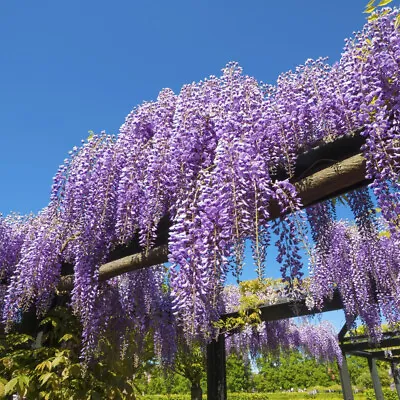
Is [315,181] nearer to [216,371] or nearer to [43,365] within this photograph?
[43,365]

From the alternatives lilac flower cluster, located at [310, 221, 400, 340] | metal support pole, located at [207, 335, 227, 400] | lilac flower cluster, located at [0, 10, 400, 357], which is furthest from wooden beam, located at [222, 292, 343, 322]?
lilac flower cluster, located at [0, 10, 400, 357]

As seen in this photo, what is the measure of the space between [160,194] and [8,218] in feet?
12.3

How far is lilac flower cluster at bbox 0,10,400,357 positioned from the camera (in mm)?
2469

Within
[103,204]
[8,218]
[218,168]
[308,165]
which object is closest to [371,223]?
[308,165]

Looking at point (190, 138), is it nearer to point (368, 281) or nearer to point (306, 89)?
point (306, 89)

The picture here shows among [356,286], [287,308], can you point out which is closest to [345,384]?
[287,308]

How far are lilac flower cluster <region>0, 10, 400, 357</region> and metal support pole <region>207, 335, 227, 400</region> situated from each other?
178 inches

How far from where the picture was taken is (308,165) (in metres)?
2.73

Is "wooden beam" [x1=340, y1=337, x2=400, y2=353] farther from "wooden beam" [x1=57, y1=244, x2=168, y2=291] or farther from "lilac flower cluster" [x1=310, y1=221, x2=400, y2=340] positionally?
"wooden beam" [x1=57, y1=244, x2=168, y2=291]

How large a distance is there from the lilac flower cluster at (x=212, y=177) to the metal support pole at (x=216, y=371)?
451 cm

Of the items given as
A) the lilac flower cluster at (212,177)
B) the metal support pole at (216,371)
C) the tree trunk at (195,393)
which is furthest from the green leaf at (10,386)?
the tree trunk at (195,393)

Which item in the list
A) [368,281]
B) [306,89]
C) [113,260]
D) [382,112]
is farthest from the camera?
[368,281]

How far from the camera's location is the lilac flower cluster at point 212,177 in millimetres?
2469

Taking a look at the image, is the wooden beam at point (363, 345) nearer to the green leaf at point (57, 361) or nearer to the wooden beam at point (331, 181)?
the green leaf at point (57, 361)
